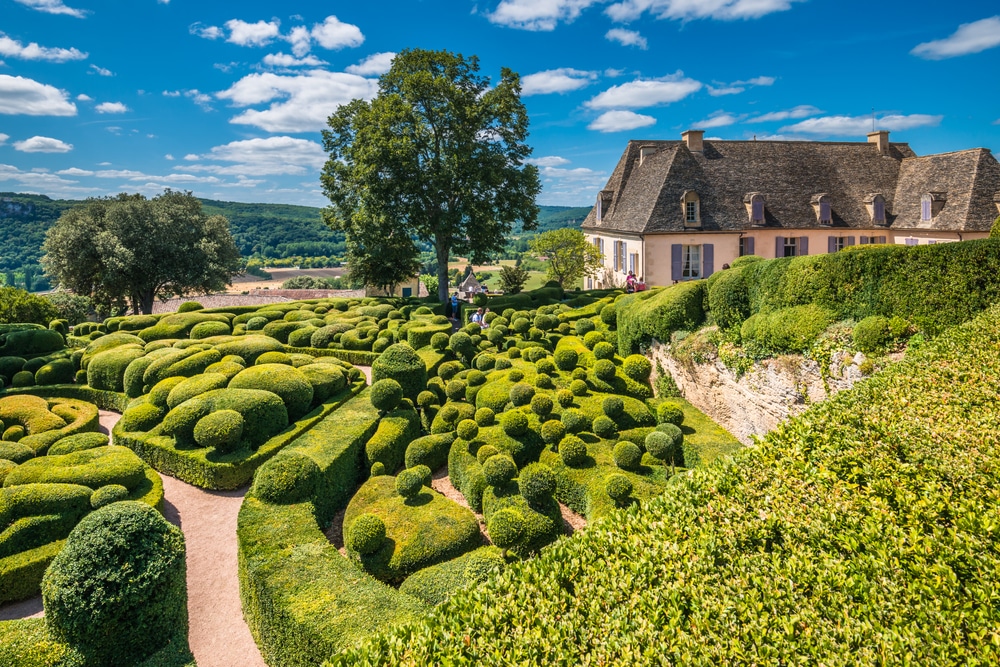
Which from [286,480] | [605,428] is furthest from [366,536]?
[605,428]

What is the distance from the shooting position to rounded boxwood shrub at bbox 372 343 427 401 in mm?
19734

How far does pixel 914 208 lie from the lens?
109ft

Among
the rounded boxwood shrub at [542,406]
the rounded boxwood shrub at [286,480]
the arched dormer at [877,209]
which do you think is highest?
the arched dormer at [877,209]

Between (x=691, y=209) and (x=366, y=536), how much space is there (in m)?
27.6

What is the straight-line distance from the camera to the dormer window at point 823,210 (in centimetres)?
3322

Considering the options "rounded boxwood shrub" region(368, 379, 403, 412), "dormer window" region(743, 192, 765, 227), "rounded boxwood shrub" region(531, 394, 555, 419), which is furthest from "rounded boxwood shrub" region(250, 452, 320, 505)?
"dormer window" region(743, 192, 765, 227)

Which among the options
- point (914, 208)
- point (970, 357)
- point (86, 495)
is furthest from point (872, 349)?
point (914, 208)

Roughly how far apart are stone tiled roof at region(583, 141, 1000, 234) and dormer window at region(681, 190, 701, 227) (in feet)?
1.06

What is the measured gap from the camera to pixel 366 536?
12.1 metres

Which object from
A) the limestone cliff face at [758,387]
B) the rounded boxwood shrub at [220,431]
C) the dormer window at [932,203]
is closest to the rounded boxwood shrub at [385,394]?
the rounded boxwood shrub at [220,431]

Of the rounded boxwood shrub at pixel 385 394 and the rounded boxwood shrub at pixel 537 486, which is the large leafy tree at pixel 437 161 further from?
the rounded boxwood shrub at pixel 537 486

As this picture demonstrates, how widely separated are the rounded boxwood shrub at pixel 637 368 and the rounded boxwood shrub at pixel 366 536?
1028cm

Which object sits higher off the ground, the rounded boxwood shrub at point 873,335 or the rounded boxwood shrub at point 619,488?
the rounded boxwood shrub at point 873,335

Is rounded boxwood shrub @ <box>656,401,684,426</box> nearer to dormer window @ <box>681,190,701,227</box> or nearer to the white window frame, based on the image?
the white window frame
